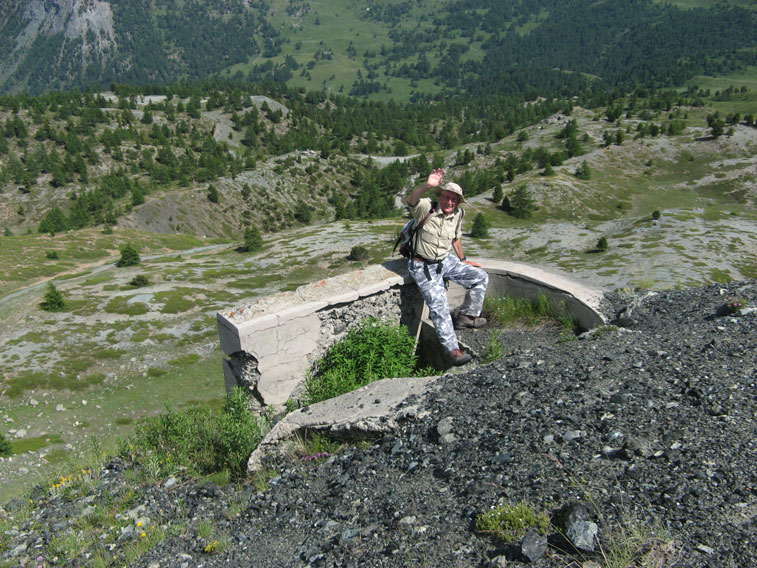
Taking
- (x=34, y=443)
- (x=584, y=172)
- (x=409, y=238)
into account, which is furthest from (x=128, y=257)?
(x=584, y=172)

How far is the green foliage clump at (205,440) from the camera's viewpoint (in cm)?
916

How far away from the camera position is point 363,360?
10969 millimetres

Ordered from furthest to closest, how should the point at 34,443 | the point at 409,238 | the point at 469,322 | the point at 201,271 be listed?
the point at 201,271, the point at 34,443, the point at 469,322, the point at 409,238

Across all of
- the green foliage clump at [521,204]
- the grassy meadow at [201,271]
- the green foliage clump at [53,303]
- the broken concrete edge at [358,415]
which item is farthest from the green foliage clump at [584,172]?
the broken concrete edge at [358,415]

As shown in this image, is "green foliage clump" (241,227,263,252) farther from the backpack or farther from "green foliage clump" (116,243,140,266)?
the backpack

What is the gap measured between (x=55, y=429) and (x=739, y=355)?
107ft

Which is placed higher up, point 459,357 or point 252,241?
point 459,357

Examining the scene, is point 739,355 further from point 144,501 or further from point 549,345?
point 144,501

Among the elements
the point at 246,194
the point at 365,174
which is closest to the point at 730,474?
the point at 246,194

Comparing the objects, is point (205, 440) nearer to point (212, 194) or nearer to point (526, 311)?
point (526, 311)

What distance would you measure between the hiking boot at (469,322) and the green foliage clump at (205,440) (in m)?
5.20

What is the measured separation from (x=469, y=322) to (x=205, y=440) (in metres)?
6.67

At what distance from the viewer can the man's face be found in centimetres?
1066

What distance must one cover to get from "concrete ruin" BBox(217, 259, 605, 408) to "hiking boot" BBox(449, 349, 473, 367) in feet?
1.94
